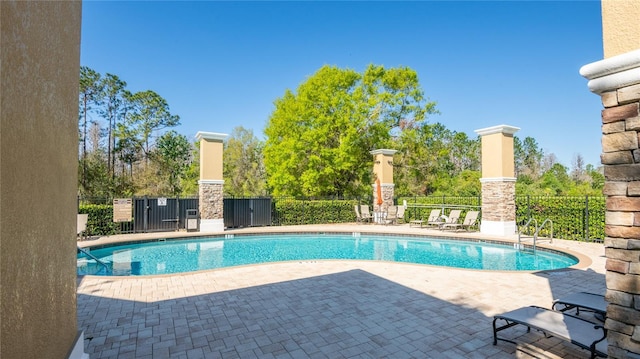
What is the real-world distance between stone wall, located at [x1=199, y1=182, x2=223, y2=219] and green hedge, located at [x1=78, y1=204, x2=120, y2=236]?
330 centimetres

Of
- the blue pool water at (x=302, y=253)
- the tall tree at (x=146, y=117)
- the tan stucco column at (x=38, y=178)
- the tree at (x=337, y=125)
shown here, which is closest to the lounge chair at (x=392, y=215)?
the blue pool water at (x=302, y=253)

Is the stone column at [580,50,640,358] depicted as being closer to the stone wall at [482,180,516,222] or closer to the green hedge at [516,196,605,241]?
the green hedge at [516,196,605,241]

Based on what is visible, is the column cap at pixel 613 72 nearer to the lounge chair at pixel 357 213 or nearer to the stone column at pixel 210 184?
the stone column at pixel 210 184

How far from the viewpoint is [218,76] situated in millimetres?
21078

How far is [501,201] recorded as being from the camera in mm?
12461

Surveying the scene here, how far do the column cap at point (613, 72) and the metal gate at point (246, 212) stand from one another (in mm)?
14064

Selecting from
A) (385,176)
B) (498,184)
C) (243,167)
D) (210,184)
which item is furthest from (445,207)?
(243,167)

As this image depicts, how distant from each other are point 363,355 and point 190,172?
2685 cm

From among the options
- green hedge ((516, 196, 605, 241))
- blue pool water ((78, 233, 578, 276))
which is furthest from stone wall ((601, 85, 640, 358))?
green hedge ((516, 196, 605, 241))

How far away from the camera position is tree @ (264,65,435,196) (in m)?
20.3

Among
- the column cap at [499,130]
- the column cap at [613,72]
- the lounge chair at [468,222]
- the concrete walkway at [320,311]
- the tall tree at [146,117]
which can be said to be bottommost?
the concrete walkway at [320,311]

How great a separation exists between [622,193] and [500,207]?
37.4 feet

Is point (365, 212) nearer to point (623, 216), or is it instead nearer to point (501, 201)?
point (501, 201)

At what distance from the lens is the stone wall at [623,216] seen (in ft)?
7.16
